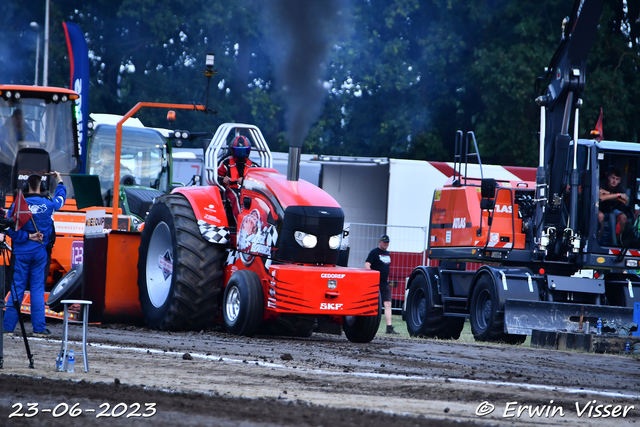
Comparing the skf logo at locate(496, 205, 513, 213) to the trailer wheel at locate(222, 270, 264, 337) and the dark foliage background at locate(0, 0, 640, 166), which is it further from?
the dark foliage background at locate(0, 0, 640, 166)

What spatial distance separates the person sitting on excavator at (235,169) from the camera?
1147cm

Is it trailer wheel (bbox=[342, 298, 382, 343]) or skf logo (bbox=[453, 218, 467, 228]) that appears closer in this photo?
trailer wheel (bbox=[342, 298, 382, 343])

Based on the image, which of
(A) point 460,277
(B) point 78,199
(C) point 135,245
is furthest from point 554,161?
(B) point 78,199

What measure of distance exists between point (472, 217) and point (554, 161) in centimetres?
155

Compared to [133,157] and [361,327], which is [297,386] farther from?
[133,157]

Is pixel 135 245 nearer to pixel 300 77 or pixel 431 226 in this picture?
pixel 300 77

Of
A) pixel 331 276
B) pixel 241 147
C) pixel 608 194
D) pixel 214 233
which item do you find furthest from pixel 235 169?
pixel 608 194

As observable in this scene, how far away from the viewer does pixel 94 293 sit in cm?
1160

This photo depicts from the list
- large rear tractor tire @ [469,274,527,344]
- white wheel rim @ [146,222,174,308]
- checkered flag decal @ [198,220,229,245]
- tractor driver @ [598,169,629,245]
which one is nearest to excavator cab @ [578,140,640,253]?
tractor driver @ [598,169,629,245]

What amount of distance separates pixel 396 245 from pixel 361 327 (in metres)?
10.5

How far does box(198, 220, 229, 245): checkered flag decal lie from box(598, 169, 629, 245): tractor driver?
561cm

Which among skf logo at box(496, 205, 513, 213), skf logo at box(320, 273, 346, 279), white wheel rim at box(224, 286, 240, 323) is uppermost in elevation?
skf logo at box(496, 205, 513, 213)

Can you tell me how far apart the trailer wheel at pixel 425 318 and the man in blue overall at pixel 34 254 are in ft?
22.3

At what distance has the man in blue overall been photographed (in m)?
10.3
